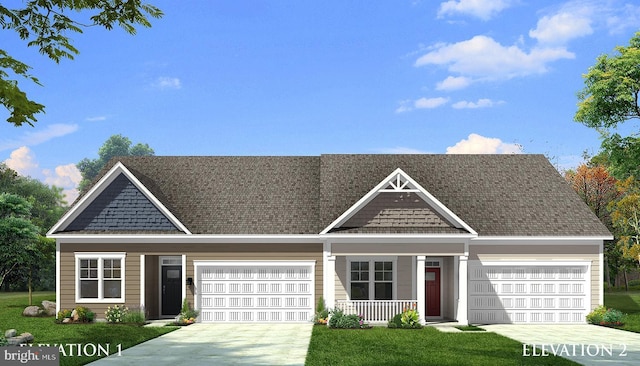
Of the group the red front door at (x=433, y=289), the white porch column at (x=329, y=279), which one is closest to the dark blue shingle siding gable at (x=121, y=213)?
the white porch column at (x=329, y=279)

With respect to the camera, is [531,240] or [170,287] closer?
[531,240]

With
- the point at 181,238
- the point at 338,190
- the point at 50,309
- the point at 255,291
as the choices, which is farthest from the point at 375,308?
the point at 50,309

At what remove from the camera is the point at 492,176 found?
30828mm

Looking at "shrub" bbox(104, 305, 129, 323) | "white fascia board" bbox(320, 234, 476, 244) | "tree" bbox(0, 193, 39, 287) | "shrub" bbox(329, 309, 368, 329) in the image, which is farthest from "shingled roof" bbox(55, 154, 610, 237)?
"tree" bbox(0, 193, 39, 287)

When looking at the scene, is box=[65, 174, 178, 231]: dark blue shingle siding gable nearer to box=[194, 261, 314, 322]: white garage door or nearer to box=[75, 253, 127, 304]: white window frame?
box=[75, 253, 127, 304]: white window frame

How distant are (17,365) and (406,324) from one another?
14.3m

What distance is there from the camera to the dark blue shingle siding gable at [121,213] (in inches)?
1069

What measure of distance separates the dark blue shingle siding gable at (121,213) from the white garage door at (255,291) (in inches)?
105

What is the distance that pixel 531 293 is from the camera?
90.0 ft

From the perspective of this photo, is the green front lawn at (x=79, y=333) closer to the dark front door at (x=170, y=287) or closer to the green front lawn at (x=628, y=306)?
the dark front door at (x=170, y=287)

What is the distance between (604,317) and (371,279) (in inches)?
370

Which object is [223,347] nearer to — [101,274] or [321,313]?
[321,313]

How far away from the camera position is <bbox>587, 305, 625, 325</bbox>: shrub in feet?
86.6

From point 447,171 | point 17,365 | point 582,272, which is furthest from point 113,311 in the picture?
point 582,272
